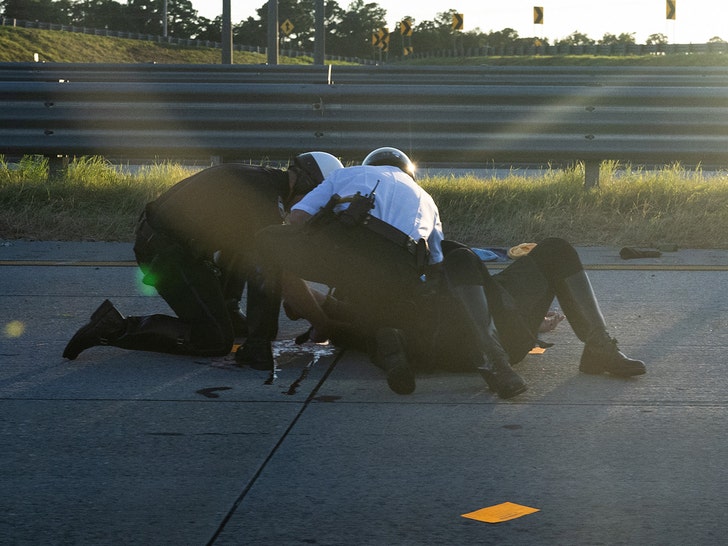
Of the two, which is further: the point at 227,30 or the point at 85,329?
the point at 227,30

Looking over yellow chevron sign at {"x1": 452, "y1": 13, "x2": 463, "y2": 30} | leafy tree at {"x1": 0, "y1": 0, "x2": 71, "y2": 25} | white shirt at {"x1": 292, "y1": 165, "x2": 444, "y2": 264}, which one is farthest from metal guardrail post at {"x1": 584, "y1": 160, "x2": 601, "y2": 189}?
leafy tree at {"x1": 0, "y1": 0, "x2": 71, "y2": 25}

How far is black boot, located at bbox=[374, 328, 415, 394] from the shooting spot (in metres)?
5.25

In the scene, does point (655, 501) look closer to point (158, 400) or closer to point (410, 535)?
point (410, 535)

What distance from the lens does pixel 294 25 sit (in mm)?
111188

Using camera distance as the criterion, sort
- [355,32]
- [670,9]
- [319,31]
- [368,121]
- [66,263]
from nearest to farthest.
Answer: [66,263] → [368,121] → [319,31] → [670,9] → [355,32]

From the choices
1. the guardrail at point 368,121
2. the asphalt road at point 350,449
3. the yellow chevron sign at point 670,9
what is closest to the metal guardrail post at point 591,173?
the guardrail at point 368,121

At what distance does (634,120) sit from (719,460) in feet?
21.2

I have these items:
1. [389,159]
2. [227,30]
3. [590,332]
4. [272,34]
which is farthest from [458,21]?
[590,332]

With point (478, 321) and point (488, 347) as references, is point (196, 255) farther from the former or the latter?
point (488, 347)

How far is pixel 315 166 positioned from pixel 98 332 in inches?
52.7

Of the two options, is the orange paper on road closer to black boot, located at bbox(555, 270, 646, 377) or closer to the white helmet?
black boot, located at bbox(555, 270, 646, 377)

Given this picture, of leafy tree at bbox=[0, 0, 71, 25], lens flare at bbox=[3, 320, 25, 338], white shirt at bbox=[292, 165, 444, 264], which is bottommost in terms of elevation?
lens flare at bbox=[3, 320, 25, 338]

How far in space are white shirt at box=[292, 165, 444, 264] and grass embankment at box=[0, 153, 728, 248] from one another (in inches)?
140

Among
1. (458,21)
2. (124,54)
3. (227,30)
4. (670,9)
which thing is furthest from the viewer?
(124,54)
